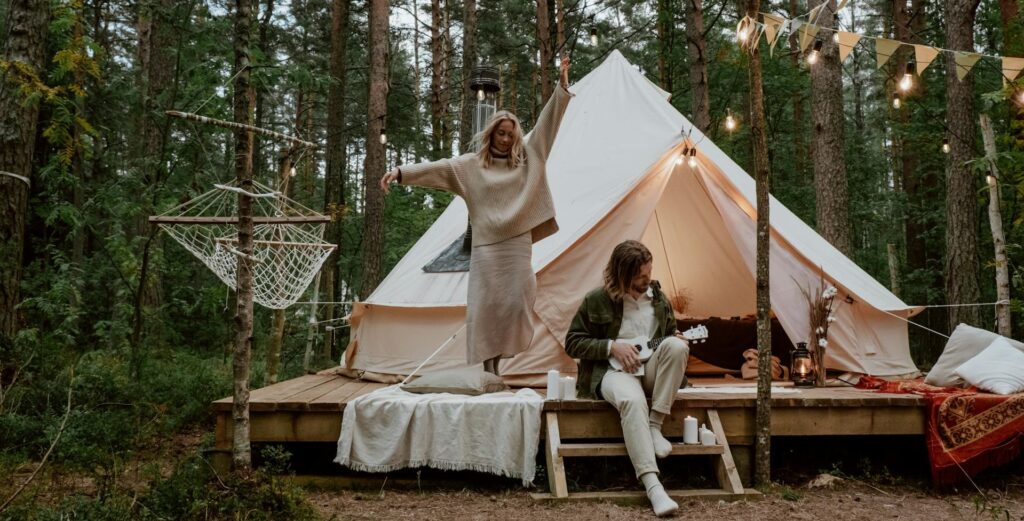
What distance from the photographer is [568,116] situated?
586 cm

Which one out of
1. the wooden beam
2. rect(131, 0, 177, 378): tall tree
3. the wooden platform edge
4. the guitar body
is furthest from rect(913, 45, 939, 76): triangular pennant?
rect(131, 0, 177, 378): tall tree

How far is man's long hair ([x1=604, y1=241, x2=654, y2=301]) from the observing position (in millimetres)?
3139

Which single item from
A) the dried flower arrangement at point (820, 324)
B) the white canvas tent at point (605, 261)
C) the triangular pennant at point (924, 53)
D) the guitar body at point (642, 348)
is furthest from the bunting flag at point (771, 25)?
the dried flower arrangement at point (820, 324)

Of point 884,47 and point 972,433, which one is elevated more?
point 884,47

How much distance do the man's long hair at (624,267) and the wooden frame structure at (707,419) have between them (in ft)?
1.82

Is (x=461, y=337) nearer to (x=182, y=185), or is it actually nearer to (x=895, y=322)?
(x=895, y=322)

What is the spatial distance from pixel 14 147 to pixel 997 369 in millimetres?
5724

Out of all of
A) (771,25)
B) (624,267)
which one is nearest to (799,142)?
(771,25)

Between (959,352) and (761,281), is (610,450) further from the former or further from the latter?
(959,352)

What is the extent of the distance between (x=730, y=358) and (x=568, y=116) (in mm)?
2527

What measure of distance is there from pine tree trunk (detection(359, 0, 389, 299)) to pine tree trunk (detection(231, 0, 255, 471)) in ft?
13.9

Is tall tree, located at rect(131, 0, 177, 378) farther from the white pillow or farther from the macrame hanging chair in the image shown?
the white pillow

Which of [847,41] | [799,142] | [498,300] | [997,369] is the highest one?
[799,142]

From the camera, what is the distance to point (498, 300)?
360cm
